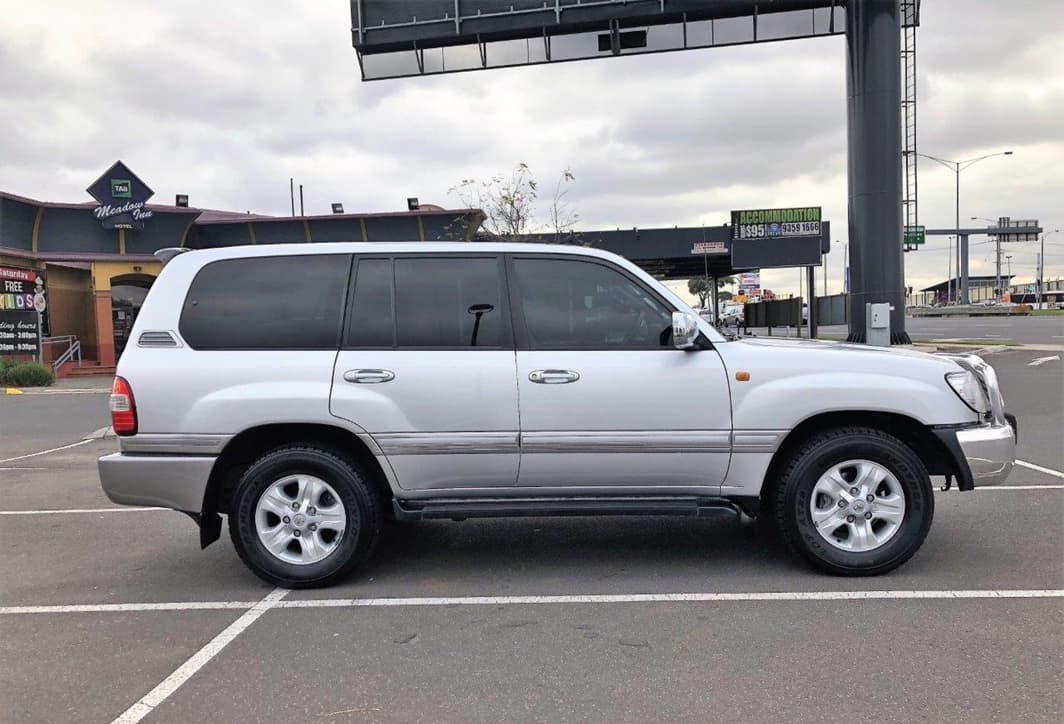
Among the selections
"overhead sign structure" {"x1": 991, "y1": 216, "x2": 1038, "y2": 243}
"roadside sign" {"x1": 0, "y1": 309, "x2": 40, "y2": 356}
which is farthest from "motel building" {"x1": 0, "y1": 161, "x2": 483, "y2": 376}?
"overhead sign structure" {"x1": 991, "y1": 216, "x2": 1038, "y2": 243}

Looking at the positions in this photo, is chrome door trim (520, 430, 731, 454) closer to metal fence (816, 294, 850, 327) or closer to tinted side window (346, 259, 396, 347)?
tinted side window (346, 259, 396, 347)

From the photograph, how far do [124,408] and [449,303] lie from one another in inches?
77.2

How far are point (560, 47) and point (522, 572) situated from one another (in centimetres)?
1683

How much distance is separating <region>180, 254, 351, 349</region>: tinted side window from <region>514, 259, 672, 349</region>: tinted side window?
3.79 feet

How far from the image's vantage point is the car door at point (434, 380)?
457 centimetres

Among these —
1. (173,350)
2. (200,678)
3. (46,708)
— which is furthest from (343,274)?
(46,708)

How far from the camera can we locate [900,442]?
466 centimetres

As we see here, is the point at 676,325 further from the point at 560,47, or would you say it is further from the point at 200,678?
the point at 560,47

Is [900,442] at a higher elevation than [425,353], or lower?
lower

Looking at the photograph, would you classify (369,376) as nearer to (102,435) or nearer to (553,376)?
(553,376)

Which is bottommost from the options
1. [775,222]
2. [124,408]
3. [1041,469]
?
[1041,469]

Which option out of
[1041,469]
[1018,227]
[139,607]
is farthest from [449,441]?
[1018,227]

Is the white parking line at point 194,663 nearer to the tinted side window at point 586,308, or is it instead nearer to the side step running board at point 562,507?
the side step running board at point 562,507

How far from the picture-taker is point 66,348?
88.9 feet
